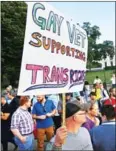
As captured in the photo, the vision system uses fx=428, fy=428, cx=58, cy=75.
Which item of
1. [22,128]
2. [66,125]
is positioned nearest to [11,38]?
[22,128]

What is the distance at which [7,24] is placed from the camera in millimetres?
40688

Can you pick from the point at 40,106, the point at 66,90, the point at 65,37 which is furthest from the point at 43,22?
the point at 40,106

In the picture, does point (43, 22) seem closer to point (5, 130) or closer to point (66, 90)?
point (66, 90)

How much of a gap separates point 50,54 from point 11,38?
38611mm

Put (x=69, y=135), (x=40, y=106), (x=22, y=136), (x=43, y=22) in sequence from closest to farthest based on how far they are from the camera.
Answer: (x=43, y=22) → (x=69, y=135) → (x=22, y=136) → (x=40, y=106)

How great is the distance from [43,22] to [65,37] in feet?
1.66

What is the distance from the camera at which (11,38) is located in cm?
4181

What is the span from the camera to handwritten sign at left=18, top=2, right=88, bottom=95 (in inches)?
128

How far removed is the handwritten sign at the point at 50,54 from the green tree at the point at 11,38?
3656 cm

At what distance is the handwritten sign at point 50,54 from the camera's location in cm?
326

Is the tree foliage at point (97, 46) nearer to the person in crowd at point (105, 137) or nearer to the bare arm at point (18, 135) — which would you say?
the bare arm at point (18, 135)

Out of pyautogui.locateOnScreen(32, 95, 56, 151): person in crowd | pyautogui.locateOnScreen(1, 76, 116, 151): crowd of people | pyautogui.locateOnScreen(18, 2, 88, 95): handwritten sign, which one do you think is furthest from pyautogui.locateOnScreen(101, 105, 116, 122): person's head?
pyautogui.locateOnScreen(32, 95, 56, 151): person in crowd

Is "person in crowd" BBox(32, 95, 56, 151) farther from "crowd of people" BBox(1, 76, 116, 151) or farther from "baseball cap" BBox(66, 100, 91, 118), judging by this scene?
"baseball cap" BBox(66, 100, 91, 118)

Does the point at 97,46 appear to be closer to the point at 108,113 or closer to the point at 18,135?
the point at 18,135
